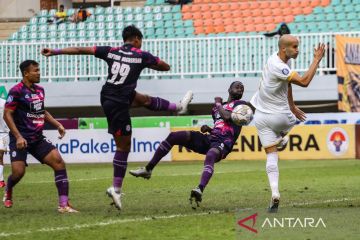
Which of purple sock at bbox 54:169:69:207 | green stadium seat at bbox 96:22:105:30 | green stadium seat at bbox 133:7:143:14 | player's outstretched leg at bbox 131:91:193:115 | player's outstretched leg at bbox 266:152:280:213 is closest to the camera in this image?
player's outstretched leg at bbox 266:152:280:213

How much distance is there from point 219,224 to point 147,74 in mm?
22707

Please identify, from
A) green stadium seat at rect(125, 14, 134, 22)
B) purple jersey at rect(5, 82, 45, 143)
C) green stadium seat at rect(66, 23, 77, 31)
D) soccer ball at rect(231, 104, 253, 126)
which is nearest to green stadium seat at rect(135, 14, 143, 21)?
green stadium seat at rect(125, 14, 134, 22)

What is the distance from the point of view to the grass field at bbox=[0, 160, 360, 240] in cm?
948

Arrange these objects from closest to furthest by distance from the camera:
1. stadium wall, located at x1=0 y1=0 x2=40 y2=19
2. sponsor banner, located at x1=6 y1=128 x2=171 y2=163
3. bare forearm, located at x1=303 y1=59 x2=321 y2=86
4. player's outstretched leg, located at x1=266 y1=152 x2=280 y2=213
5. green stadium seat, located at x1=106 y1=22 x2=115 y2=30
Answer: bare forearm, located at x1=303 y1=59 x2=321 y2=86, player's outstretched leg, located at x1=266 y1=152 x2=280 y2=213, sponsor banner, located at x1=6 y1=128 x2=171 y2=163, green stadium seat, located at x1=106 y1=22 x2=115 y2=30, stadium wall, located at x1=0 y1=0 x2=40 y2=19

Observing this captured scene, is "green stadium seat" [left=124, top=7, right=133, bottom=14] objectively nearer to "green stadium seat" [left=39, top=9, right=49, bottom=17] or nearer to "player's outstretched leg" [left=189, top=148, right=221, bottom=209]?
"green stadium seat" [left=39, top=9, right=49, bottom=17]

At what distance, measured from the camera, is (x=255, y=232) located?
31.0 ft

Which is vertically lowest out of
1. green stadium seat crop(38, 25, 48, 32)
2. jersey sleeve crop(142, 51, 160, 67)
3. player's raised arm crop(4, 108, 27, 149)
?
player's raised arm crop(4, 108, 27, 149)

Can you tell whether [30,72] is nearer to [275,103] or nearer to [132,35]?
[132,35]

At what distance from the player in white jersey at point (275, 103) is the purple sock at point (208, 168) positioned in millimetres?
825

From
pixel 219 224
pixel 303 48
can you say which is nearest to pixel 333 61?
pixel 303 48

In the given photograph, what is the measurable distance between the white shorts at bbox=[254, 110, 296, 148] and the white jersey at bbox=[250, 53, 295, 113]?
0.06 m

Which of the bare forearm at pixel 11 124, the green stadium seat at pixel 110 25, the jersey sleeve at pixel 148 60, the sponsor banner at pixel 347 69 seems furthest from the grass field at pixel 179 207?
the green stadium seat at pixel 110 25

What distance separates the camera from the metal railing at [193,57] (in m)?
31.5

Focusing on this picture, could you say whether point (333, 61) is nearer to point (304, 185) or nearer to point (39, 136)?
point (304, 185)
